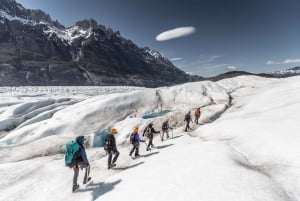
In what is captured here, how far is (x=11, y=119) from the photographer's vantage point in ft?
94.6

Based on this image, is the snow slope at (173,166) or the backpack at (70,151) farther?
the backpack at (70,151)

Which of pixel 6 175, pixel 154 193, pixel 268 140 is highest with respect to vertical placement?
pixel 268 140

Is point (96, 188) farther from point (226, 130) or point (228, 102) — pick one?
point (228, 102)

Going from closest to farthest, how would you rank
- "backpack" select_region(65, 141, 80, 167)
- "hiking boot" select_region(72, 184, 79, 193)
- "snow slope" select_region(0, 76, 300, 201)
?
"snow slope" select_region(0, 76, 300, 201) → "backpack" select_region(65, 141, 80, 167) → "hiking boot" select_region(72, 184, 79, 193)

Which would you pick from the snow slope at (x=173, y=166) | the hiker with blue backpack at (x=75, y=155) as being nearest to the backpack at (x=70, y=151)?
the hiker with blue backpack at (x=75, y=155)

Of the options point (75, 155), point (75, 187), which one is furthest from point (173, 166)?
point (75, 187)

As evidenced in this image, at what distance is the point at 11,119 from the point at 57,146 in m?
14.3

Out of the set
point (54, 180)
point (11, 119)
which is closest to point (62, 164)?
point (54, 180)

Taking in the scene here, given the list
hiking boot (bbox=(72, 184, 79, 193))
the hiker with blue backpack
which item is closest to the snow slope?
hiking boot (bbox=(72, 184, 79, 193))

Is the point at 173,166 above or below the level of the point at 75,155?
below

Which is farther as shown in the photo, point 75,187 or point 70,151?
point 75,187

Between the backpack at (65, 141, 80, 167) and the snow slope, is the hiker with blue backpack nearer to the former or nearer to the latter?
the backpack at (65, 141, 80, 167)

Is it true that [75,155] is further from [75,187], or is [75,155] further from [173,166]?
[173,166]

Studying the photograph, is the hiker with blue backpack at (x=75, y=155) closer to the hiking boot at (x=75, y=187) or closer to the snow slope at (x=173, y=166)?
the hiking boot at (x=75, y=187)
